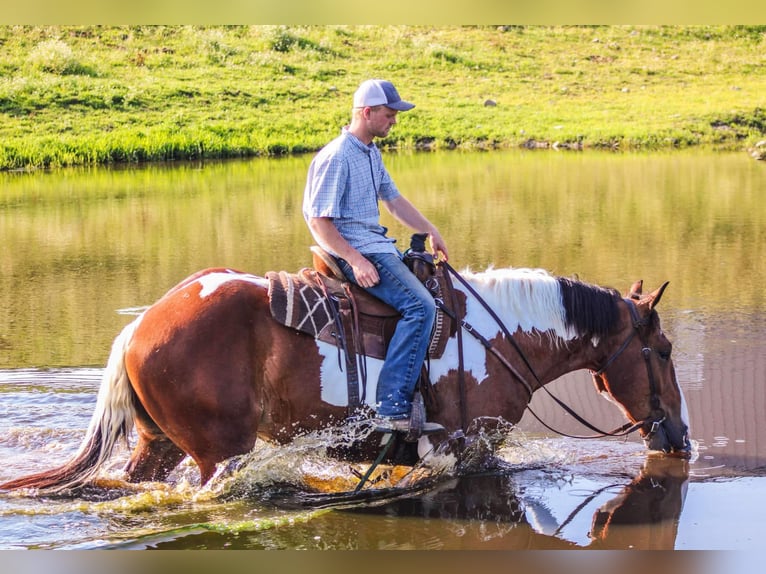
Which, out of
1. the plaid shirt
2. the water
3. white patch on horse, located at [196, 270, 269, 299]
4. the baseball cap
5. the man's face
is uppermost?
the baseball cap

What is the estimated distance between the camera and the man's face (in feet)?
18.9

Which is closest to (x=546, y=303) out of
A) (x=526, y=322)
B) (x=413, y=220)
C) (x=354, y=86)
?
(x=526, y=322)

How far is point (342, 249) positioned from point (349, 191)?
33cm

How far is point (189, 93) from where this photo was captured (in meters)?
30.5

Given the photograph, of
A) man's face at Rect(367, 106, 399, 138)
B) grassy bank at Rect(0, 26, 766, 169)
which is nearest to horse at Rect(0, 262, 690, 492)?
man's face at Rect(367, 106, 399, 138)

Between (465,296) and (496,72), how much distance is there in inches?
1210

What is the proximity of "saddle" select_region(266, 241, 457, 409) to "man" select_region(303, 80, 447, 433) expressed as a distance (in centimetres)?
9

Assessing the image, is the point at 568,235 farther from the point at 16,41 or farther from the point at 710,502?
the point at 16,41

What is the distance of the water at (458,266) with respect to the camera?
5.84 meters

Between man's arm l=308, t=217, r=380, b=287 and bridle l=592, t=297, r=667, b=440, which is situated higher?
man's arm l=308, t=217, r=380, b=287

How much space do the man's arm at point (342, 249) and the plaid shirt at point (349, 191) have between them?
5 cm

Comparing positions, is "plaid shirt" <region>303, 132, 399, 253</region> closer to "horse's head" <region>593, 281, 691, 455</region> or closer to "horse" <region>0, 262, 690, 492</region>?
"horse" <region>0, 262, 690, 492</region>

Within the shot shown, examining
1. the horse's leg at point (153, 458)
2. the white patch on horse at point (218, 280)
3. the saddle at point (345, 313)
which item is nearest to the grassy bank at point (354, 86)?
the horse's leg at point (153, 458)

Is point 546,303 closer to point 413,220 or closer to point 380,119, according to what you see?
point 413,220
